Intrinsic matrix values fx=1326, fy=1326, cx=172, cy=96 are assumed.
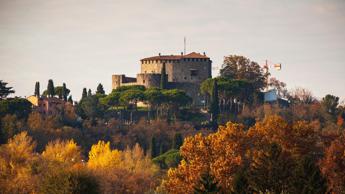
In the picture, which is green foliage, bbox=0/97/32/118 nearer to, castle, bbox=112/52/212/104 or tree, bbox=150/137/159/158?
tree, bbox=150/137/159/158

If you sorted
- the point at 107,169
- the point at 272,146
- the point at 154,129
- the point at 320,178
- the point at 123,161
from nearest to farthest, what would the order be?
the point at 320,178
the point at 272,146
the point at 107,169
the point at 123,161
the point at 154,129

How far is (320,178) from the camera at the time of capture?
64688mm

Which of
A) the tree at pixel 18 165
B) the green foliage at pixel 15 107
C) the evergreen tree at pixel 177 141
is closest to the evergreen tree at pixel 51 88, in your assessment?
the green foliage at pixel 15 107

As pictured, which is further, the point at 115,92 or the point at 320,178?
the point at 115,92

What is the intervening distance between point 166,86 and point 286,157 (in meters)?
70.3

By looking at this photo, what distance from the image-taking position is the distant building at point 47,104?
134m

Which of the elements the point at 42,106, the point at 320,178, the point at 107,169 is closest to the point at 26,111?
the point at 42,106

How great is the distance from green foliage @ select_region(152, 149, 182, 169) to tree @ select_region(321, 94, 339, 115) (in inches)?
1404

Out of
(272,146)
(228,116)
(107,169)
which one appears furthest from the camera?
(228,116)

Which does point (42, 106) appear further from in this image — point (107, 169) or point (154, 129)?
point (107, 169)

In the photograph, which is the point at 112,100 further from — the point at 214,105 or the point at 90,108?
the point at 214,105

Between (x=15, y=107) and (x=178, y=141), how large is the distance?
18.1 m

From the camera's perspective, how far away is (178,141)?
371ft

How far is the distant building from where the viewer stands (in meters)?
134
